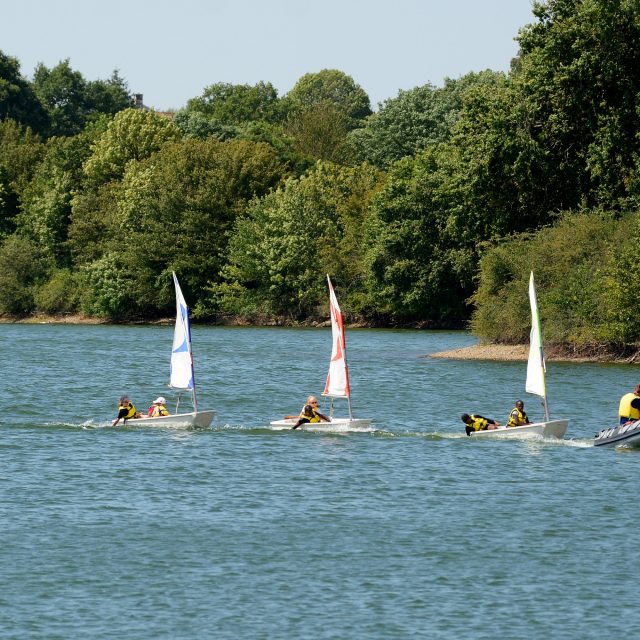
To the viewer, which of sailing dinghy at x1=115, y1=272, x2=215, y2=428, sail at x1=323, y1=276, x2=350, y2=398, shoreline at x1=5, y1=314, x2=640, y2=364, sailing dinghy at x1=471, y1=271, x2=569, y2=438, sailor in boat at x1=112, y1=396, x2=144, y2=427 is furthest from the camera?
shoreline at x1=5, y1=314, x2=640, y2=364

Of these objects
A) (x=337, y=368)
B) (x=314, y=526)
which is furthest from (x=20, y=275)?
(x=314, y=526)

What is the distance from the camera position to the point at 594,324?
259 ft

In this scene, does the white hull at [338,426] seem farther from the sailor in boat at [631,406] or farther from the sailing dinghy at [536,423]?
the sailor in boat at [631,406]

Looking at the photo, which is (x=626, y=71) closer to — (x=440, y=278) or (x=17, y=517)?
(x=440, y=278)

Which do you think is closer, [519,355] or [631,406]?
[631,406]

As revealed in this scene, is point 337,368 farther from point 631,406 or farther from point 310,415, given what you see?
point 631,406

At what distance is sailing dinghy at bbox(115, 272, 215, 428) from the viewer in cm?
5059

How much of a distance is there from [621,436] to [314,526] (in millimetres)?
14408

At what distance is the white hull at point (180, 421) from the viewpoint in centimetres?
5050

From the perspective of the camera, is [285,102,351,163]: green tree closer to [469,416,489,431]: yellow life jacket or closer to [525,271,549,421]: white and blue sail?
[525,271,549,421]: white and blue sail

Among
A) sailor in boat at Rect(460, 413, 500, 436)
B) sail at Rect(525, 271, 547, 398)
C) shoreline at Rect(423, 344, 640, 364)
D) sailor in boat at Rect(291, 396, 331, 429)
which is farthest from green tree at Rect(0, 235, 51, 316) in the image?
sailor in boat at Rect(460, 413, 500, 436)

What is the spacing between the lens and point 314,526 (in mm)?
34719

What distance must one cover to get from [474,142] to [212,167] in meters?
52.1

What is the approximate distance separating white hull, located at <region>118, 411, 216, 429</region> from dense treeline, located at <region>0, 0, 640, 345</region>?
3115 cm
